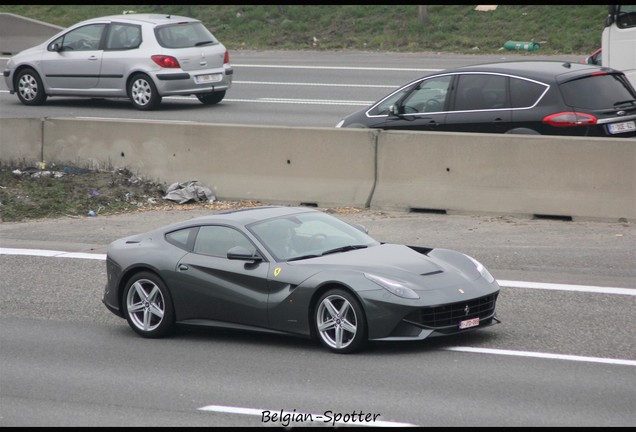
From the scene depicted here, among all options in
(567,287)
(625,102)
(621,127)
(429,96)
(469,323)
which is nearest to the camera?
(469,323)

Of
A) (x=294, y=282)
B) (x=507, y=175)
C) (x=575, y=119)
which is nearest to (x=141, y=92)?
(x=507, y=175)

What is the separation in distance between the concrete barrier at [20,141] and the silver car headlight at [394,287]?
9.69 m

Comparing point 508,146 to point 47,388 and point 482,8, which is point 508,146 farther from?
point 482,8

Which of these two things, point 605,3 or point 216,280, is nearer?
point 216,280

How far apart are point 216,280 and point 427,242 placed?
4185 millimetres

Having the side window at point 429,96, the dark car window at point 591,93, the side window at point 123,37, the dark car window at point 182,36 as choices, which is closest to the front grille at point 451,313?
the dark car window at point 591,93

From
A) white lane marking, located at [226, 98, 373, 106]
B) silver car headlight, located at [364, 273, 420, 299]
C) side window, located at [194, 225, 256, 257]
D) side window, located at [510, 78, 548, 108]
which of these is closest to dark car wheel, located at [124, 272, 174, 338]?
side window, located at [194, 225, 256, 257]

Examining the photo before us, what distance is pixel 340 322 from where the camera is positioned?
9.09 metres

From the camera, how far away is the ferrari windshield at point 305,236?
9.66m

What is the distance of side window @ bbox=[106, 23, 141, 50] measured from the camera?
22.2 m

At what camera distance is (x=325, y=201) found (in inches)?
601

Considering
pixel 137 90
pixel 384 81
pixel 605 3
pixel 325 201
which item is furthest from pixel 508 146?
pixel 605 3

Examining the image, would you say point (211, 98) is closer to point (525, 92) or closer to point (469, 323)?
point (525, 92)

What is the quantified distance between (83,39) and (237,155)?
27.0 ft
